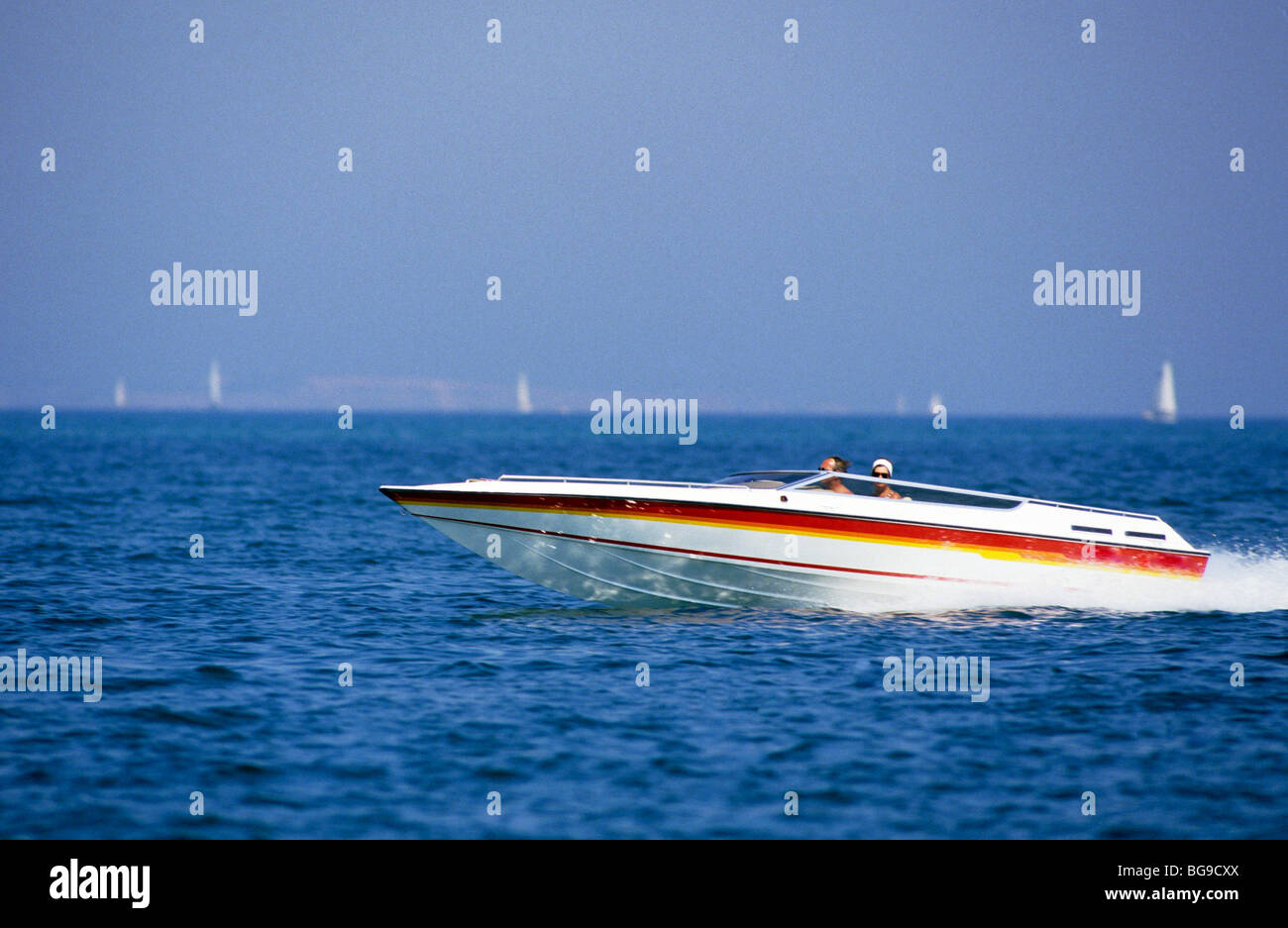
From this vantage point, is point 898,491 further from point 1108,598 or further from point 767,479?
point 1108,598

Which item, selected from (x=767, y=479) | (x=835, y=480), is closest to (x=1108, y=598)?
(x=835, y=480)

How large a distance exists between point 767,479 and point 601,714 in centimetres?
521

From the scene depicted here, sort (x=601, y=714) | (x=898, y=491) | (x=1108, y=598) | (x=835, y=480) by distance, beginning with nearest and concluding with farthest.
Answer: (x=601, y=714), (x=835, y=480), (x=898, y=491), (x=1108, y=598)

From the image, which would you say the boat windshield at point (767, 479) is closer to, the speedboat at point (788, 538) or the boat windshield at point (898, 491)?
the speedboat at point (788, 538)

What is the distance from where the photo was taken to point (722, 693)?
456 inches

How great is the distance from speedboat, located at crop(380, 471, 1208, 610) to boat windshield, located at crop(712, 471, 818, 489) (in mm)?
26

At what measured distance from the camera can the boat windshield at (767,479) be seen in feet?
49.0

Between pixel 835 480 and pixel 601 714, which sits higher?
pixel 835 480

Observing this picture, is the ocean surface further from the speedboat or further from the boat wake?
the speedboat

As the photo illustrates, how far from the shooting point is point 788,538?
14.7 m

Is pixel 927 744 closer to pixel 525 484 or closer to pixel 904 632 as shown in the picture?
pixel 904 632
